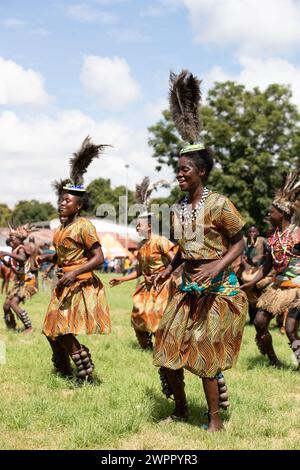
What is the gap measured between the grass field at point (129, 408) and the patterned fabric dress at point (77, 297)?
648mm

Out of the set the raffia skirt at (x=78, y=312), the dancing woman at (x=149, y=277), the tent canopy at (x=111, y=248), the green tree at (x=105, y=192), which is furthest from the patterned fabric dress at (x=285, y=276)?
the green tree at (x=105, y=192)

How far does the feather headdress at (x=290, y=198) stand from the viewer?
7090 millimetres

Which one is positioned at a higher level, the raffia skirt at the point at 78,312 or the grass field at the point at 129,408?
the raffia skirt at the point at 78,312

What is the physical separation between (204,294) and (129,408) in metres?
1.35

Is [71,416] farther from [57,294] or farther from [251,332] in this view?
[251,332]

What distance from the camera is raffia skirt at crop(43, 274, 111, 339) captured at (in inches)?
236

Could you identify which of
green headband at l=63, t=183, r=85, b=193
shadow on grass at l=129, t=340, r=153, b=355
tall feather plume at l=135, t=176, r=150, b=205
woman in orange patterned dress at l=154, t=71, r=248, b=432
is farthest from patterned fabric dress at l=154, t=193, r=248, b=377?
tall feather plume at l=135, t=176, r=150, b=205

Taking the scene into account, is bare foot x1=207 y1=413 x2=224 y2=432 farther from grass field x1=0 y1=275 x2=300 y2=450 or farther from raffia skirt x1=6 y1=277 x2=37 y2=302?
raffia skirt x1=6 y1=277 x2=37 y2=302

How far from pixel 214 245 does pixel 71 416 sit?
1917mm

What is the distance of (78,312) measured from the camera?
19.9 ft

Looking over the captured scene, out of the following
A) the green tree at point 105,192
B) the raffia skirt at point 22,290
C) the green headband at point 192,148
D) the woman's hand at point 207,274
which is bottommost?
the raffia skirt at point 22,290

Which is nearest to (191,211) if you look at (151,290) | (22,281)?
(151,290)

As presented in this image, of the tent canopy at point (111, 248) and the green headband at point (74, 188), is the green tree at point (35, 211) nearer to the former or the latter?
the tent canopy at point (111, 248)

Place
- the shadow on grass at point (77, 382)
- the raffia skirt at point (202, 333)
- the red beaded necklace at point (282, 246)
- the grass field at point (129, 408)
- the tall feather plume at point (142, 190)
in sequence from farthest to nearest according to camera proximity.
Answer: the tall feather plume at point (142, 190) < the red beaded necklace at point (282, 246) < the shadow on grass at point (77, 382) < the raffia skirt at point (202, 333) < the grass field at point (129, 408)
